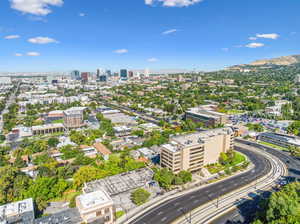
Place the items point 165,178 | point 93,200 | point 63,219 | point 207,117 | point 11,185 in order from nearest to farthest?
point 63,219, point 93,200, point 11,185, point 165,178, point 207,117

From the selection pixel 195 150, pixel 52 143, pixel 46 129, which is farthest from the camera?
pixel 46 129

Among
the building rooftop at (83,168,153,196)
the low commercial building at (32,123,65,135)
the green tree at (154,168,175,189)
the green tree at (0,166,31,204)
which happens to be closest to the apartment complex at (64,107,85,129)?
the low commercial building at (32,123,65,135)

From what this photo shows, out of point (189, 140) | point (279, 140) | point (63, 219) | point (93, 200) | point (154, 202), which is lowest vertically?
point (154, 202)

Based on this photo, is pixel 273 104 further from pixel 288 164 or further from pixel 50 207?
pixel 50 207

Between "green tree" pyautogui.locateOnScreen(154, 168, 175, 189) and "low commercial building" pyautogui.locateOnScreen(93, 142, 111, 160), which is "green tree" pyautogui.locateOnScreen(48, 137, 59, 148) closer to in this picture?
"low commercial building" pyautogui.locateOnScreen(93, 142, 111, 160)

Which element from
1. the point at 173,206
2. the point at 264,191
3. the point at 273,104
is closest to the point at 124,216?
the point at 173,206

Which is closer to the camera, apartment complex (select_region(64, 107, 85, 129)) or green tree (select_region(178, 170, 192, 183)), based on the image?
green tree (select_region(178, 170, 192, 183))

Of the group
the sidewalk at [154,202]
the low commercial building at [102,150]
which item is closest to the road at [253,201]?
the sidewalk at [154,202]

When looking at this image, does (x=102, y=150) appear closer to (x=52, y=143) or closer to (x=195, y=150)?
(x=52, y=143)

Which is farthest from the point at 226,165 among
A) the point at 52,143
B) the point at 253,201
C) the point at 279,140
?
the point at 52,143
